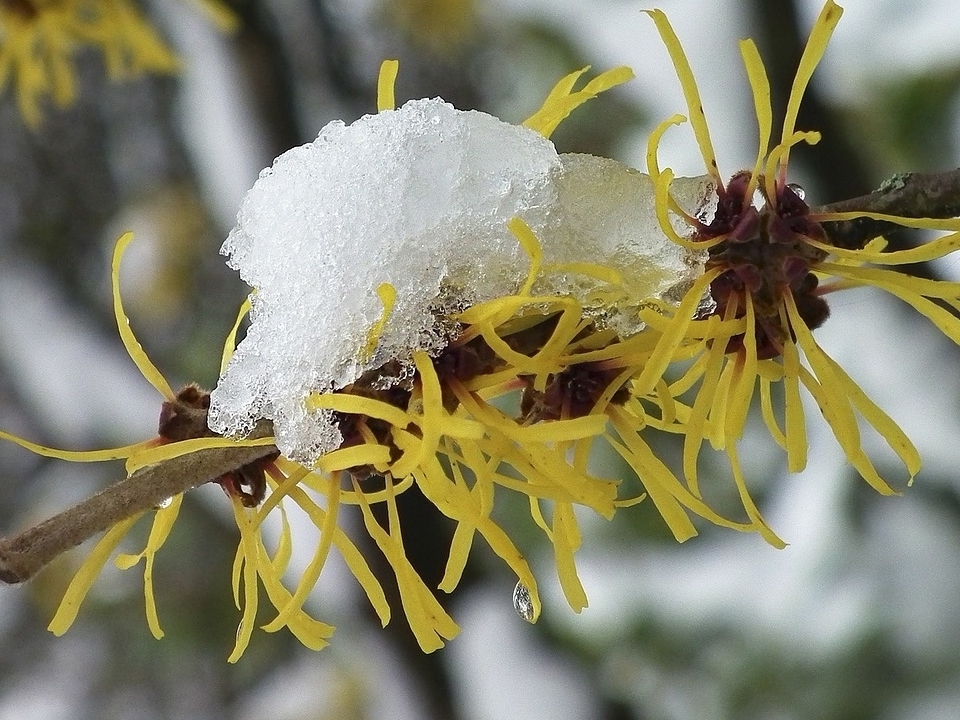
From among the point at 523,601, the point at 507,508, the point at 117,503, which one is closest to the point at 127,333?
the point at 117,503

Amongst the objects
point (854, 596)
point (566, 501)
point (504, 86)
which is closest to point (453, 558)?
point (566, 501)

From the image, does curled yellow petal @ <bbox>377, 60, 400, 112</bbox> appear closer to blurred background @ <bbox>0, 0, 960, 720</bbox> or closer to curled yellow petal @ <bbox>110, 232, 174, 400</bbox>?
curled yellow petal @ <bbox>110, 232, 174, 400</bbox>

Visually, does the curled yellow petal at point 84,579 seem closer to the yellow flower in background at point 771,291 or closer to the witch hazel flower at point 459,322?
the witch hazel flower at point 459,322

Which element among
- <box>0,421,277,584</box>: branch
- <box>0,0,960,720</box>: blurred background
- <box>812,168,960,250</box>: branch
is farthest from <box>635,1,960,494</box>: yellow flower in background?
<box>0,0,960,720</box>: blurred background

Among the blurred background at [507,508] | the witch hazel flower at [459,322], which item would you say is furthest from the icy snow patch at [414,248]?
the blurred background at [507,508]

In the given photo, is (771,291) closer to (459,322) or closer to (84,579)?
(459,322)

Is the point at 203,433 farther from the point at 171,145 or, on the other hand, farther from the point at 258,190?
the point at 171,145
